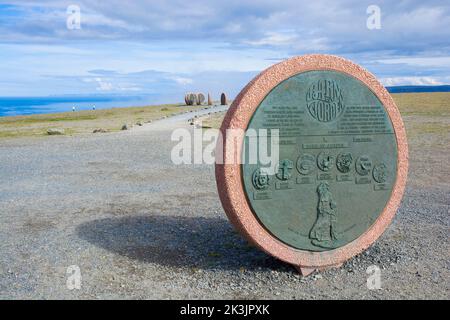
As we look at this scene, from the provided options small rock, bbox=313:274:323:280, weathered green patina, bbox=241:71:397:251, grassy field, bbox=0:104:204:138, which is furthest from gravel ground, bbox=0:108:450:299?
grassy field, bbox=0:104:204:138

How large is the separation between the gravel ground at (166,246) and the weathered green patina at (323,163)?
0.60m

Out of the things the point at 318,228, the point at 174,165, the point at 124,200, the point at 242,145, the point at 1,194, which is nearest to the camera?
the point at 242,145

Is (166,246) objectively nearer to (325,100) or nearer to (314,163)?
(314,163)

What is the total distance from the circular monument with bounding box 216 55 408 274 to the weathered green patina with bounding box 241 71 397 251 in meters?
0.01

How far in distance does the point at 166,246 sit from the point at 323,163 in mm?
2547

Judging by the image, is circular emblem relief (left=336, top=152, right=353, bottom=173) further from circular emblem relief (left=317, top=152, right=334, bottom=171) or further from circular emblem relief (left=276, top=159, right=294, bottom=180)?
circular emblem relief (left=276, top=159, right=294, bottom=180)

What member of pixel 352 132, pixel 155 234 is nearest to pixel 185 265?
pixel 155 234

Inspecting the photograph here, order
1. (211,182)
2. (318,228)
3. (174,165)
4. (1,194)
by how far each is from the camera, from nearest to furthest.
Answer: (318,228) → (1,194) → (211,182) → (174,165)

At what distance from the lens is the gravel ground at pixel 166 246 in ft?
18.1

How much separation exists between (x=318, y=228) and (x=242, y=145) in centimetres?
144

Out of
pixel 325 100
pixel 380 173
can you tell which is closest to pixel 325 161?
pixel 325 100

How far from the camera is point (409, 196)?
961 cm

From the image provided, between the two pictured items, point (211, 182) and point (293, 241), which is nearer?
point (293, 241)

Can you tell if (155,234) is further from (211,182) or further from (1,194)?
(1,194)
